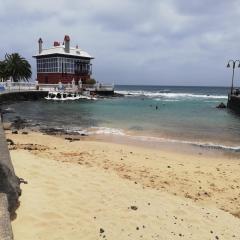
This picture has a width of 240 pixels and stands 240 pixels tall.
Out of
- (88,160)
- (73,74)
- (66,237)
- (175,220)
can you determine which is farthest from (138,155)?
(73,74)

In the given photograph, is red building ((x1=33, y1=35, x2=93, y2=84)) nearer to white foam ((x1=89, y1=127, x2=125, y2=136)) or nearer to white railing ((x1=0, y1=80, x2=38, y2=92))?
white railing ((x1=0, y1=80, x2=38, y2=92))

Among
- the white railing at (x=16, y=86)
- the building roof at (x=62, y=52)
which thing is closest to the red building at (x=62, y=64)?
the building roof at (x=62, y=52)

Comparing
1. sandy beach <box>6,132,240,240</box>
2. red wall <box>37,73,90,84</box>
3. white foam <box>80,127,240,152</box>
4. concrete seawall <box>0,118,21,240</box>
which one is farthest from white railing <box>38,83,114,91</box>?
concrete seawall <box>0,118,21,240</box>

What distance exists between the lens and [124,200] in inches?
290

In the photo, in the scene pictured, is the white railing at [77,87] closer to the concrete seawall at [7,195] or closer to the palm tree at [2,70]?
the palm tree at [2,70]

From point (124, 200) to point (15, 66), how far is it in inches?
2574

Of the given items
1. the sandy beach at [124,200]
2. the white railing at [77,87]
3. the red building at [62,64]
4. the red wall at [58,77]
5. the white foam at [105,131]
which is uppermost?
the red building at [62,64]

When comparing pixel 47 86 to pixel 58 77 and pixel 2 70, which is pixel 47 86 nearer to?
pixel 58 77

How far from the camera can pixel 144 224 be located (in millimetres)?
6254

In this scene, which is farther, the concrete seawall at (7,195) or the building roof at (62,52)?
the building roof at (62,52)

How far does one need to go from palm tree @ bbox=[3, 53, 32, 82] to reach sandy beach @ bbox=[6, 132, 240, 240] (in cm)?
5987

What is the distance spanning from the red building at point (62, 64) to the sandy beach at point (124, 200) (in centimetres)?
5829

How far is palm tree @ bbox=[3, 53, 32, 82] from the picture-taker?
68.6 metres

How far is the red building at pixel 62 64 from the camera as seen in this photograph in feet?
226
